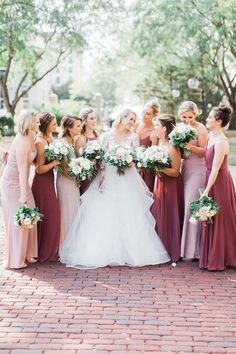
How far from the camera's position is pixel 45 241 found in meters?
7.66

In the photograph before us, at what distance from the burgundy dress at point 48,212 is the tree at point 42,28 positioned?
14.3 m

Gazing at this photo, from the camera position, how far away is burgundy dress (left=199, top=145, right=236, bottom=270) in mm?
7312

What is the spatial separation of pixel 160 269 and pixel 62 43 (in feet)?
79.0

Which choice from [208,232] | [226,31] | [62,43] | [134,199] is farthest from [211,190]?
[62,43]

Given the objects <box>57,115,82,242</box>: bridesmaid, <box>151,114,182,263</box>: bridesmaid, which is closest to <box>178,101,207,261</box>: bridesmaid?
<box>151,114,182,263</box>: bridesmaid

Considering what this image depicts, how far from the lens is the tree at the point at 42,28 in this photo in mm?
22344

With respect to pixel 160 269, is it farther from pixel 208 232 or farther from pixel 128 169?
pixel 128 169

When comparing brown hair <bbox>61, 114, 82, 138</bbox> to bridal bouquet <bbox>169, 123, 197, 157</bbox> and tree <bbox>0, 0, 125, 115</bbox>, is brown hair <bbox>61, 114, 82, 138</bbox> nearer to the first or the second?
bridal bouquet <bbox>169, 123, 197, 157</bbox>

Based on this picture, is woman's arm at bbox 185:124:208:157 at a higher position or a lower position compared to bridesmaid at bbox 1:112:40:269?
higher

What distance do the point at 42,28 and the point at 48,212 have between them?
19911mm

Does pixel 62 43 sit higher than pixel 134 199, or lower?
higher

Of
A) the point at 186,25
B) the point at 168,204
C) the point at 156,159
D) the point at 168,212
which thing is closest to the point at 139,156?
the point at 156,159

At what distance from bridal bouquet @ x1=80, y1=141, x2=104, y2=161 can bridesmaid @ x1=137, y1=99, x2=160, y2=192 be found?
123cm

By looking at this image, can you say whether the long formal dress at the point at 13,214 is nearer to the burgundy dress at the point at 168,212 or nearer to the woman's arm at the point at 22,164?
the woman's arm at the point at 22,164
